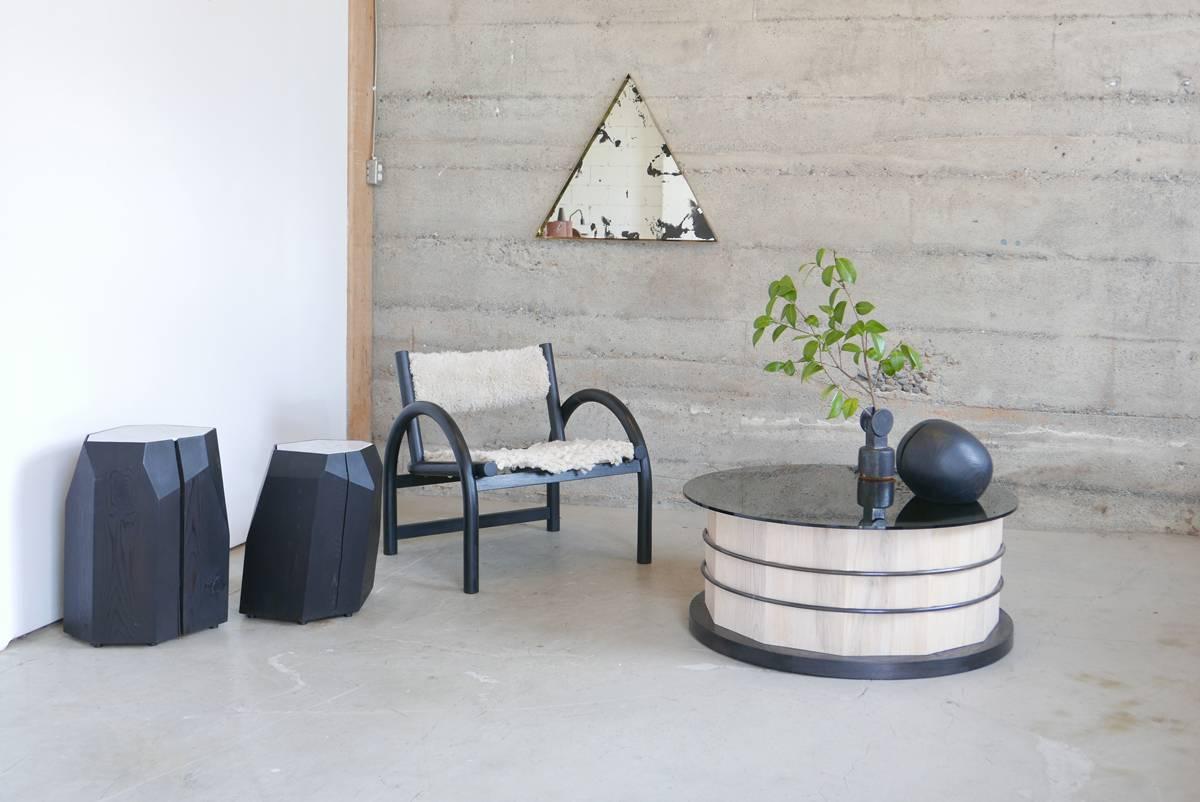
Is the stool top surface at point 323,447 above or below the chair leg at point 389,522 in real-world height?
Result: above

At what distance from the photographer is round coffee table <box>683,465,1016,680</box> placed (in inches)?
108

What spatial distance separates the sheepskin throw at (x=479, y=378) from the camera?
3902mm

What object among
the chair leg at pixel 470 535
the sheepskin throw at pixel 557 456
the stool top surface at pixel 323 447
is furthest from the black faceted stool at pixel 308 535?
the sheepskin throw at pixel 557 456

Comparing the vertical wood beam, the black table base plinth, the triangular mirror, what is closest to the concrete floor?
the black table base plinth

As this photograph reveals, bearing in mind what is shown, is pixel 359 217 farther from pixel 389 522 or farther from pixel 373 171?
pixel 389 522

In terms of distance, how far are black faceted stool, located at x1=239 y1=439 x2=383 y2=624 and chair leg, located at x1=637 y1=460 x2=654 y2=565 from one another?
0.96 meters

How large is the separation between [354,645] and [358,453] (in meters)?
0.52

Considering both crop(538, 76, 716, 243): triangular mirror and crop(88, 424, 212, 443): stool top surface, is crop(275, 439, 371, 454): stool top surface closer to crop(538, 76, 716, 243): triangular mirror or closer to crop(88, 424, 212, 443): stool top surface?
crop(88, 424, 212, 443): stool top surface

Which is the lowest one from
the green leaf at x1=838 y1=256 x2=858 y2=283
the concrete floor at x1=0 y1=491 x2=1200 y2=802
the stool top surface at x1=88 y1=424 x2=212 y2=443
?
the concrete floor at x1=0 y1=491 x2=1200 y2=802

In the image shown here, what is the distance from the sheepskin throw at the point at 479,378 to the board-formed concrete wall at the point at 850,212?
60cm

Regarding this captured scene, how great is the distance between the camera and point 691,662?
2848mm

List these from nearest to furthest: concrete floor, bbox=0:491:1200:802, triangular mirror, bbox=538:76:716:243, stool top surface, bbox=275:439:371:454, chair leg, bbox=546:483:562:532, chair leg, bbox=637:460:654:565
Result: concrete floor, bbox=0:491:1200:802 → stool top surface, bbox=275:439:371:454 → chair leg, bbox=637:460:654:565 → chair leg, bbox=546:483:562:532 → triangular mirror, bbox=538:76:716:243

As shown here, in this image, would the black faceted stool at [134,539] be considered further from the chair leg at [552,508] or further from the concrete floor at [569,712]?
the chair leg at [552,508]

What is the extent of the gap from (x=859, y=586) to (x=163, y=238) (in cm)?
222
